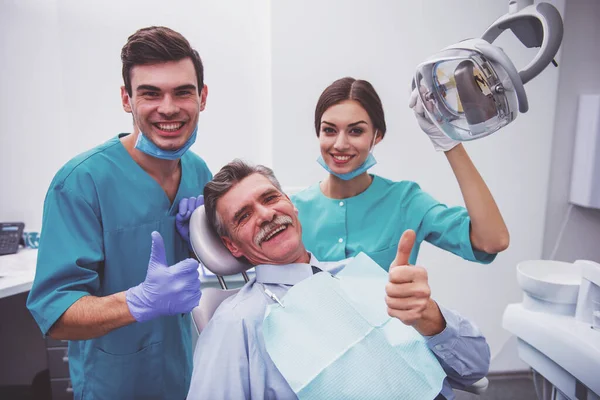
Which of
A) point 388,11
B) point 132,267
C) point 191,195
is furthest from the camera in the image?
point 388,11

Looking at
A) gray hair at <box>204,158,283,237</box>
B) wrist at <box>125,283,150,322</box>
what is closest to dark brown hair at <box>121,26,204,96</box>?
gray hair at <box>204,158,283,237</box>

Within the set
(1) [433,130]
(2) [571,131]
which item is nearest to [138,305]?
(1) [433,130]

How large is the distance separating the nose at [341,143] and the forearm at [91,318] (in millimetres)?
830

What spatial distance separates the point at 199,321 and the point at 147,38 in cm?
84

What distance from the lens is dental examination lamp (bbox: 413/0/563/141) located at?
83 cm

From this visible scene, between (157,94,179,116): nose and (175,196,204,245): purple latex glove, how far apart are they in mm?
287

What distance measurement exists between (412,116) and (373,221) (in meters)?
1.15

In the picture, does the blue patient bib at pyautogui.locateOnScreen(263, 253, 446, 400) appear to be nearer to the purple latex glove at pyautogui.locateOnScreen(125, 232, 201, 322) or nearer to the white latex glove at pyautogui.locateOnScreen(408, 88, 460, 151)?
the purple latex glove at pyautogui.locateOnScreen(125, 232, 201, 322)

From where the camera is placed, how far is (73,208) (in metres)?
1.07

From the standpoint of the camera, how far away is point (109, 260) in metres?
1.15

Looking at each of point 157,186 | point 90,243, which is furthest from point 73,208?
point 157,186

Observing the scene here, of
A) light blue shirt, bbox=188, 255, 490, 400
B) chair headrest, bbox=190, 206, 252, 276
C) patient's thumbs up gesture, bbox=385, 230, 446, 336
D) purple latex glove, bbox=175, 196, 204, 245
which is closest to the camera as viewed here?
patient's thumbs up gesture, bbox=385, 230, 446, 336

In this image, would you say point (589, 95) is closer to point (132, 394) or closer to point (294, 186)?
point (294, 186)

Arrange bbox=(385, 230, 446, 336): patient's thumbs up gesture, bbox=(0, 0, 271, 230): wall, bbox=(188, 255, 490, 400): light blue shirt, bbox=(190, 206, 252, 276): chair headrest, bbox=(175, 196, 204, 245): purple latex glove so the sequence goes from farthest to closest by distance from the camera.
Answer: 1. bbox=(0, 0, 271, 230): wall
2. bbox=(175, 196, 204, 245): purple latex glove
3. bbox=(190, 206, 252, 276): chair headrest
4. bbox=(188, 255, 490, 400): light blue shirt
5. bbox=(385, 230, 446, 336): patient's thumbs up gesture
